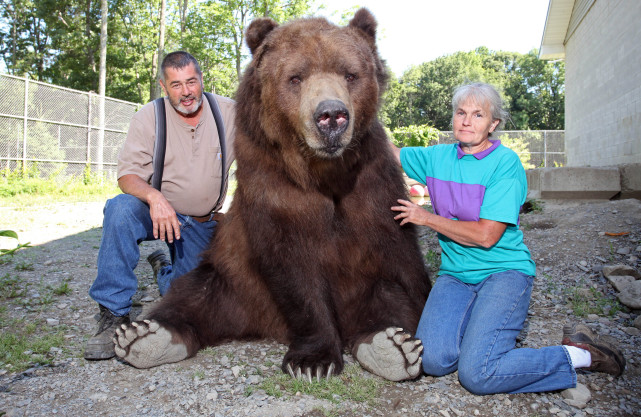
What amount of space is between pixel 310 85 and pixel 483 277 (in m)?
1.50

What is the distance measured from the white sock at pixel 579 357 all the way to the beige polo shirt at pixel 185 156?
2780mm

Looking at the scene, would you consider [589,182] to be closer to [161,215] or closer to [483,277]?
[483,277]

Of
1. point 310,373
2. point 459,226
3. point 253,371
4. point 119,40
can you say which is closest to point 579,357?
point 459,226

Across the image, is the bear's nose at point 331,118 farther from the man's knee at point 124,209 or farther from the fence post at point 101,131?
the fence post at point 101,131

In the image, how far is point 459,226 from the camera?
114 inches

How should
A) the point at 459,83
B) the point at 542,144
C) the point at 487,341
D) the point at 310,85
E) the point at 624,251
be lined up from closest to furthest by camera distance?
the point at 487,341 < the point at 310,85 < the point at 624,251 < the point at 542,144 < the point at 459,83

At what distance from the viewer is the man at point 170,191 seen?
3400 millimetres

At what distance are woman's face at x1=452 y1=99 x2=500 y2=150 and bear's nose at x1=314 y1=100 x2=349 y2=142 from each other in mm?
733

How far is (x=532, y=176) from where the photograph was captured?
27.9 feet

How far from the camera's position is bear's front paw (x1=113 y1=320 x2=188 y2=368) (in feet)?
9.52

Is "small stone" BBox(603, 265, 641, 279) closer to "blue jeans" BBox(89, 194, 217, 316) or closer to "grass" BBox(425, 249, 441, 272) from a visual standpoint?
"grass" BBox(425, 249, 441, 272)

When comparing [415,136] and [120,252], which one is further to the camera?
[415,136]

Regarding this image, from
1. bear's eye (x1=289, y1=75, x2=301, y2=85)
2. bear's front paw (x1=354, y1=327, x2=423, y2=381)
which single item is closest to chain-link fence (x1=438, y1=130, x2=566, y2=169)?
bear's eye (x1=289, y1=75, x2=301, y2=85)

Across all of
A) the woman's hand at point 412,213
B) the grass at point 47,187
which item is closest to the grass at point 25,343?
the woman's hand at point 412,213
